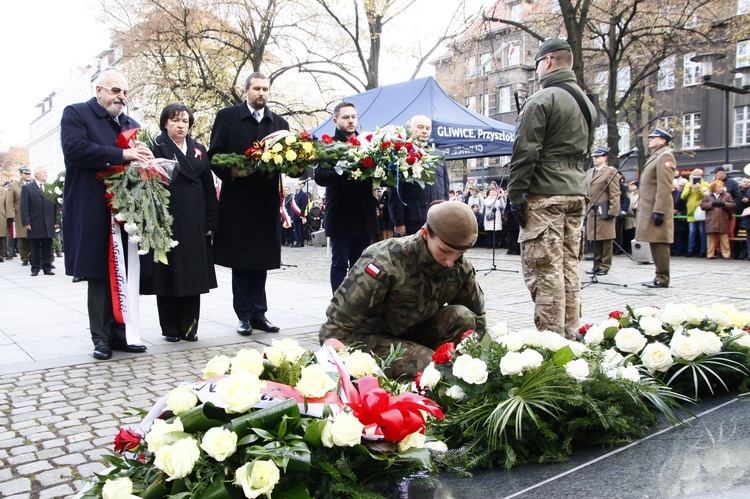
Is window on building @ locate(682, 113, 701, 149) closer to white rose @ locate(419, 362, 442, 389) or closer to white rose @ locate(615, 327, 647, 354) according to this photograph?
white rose @ locate(615, 327, 647, 354)

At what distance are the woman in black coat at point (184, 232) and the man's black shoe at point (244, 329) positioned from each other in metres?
0.39

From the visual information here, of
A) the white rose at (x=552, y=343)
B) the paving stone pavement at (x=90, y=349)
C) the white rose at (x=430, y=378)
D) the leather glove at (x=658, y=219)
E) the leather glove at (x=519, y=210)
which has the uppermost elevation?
the leather glove at (x=519, y=210)

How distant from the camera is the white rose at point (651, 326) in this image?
2.92m

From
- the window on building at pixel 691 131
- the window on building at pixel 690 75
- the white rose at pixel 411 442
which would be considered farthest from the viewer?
the window on building at pixel 691 131

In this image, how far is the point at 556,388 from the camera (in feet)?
7.33

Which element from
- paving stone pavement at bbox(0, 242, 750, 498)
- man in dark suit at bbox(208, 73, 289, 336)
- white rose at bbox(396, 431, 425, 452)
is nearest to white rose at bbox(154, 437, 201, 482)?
paving stone pavement at bbox(0, 242, 750, 498)

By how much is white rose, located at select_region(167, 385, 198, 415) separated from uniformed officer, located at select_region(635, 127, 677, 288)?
812 cm

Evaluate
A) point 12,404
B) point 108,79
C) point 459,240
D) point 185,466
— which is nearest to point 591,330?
point 459,240

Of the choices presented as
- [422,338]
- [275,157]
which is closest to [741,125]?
[275,157]

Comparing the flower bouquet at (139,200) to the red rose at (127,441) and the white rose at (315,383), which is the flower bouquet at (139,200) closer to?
the red rose at (127,441)

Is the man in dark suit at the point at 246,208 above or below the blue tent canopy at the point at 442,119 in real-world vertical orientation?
below

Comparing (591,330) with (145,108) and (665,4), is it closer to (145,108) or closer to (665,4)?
(665,4)

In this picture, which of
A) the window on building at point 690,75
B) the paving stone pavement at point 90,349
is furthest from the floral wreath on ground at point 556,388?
the window on building at point 690,75

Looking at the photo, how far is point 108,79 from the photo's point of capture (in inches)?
198
